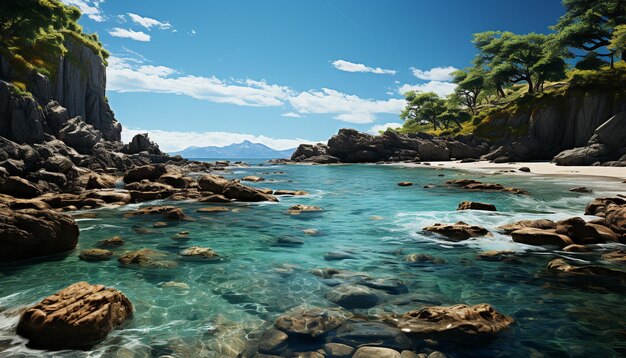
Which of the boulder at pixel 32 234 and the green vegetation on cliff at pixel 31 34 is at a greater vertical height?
the green vegetation on cliff at pixel 31 34

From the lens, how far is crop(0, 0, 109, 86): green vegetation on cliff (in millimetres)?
46778

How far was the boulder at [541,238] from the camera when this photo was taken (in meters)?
12.3

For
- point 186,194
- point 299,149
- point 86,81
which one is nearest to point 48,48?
point 86,81

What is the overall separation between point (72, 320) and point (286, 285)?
4514mm

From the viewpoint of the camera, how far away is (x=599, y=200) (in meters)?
17.4

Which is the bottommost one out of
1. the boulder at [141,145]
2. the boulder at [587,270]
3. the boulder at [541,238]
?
the boulder at [587,270]

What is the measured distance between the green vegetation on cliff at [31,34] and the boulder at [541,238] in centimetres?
6009

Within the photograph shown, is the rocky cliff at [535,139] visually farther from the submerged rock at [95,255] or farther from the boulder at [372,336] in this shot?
the submerged rock at [95,255]

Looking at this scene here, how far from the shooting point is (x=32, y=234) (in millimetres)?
10906

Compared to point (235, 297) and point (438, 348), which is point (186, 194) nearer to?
point (235, 297)

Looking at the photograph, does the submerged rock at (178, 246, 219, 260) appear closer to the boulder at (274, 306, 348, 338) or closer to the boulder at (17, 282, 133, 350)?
the boulder at (17, 282, 133, 350)

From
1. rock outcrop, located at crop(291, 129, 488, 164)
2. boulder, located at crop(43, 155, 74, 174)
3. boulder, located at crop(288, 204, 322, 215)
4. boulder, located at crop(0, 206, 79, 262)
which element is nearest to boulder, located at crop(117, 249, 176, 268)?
boulder, located at crop(0, 206, 79, 262)

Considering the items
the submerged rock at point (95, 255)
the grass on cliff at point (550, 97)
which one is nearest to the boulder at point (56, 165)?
Answer: the submerged rock at point (95, 255)

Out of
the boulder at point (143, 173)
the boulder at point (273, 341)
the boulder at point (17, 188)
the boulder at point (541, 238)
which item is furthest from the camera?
the boulder at point (143, 173)
